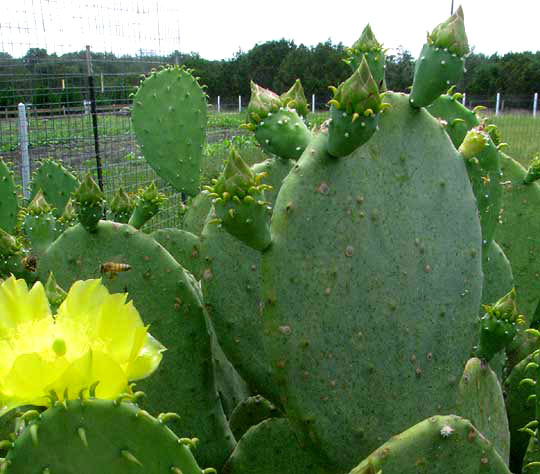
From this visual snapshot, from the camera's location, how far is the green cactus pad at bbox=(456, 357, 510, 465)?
984 millimetres

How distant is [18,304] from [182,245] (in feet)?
3.17

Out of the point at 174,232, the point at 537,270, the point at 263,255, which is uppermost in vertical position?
the point at 263,255

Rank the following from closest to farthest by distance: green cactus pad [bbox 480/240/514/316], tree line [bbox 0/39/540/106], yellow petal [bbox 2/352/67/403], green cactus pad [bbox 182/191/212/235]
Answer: yellow petal [bbox 2/352/67/403], green cactus pad [bbox 480/240/514/316], green cactus pad [bbox 182/191/212/235], tree line [bbox 0/39/540/106]

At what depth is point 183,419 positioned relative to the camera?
1.12 meters

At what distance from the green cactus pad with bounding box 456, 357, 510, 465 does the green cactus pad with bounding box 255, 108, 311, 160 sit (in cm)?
43

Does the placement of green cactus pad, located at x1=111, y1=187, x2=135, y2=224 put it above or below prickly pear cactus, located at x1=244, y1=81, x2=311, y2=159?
below

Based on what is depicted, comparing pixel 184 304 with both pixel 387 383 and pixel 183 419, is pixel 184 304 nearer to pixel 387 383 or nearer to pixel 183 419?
pixel 183 419

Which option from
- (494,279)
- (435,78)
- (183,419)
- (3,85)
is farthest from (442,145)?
(3,85)

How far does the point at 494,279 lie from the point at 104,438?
968 mm

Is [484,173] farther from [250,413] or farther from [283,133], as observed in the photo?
[250,413]

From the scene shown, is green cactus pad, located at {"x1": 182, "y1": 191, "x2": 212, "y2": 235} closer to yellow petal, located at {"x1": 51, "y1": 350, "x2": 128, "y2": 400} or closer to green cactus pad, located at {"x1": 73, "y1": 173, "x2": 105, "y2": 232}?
green cactus pad, located at {"x1": 73, "y1": 173, "x2": 105, "y2": 232}

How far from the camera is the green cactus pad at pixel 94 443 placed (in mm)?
548

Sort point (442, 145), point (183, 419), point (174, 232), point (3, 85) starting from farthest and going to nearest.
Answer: point (3, 85) < point (174, 232) < point (183, 419) < point (442, 145)

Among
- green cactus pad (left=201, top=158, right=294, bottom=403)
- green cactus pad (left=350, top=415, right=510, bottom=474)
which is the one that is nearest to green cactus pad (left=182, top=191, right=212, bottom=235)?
green cactus pad (left=201, top=158, right=294, bottom=403)
